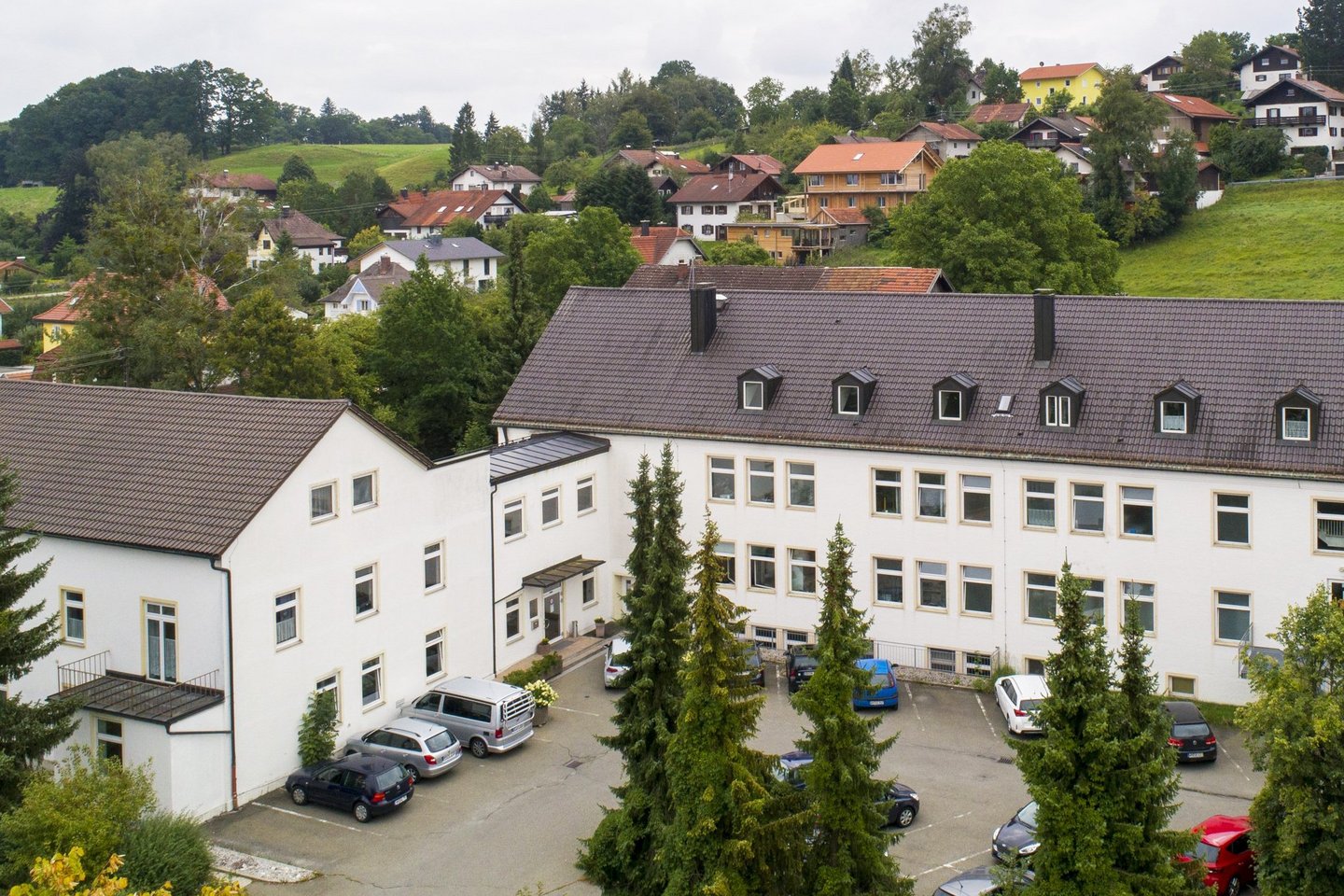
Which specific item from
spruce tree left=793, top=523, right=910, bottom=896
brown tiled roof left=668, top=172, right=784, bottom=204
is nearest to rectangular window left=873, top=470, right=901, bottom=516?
spruce tree left=793, top=523, right=910, bottom=896

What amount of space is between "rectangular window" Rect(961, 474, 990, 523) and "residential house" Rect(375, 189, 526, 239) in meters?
89.3

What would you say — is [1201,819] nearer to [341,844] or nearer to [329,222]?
[341,844]

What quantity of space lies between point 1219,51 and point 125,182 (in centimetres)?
9897

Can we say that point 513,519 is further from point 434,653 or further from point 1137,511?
point 1137,511

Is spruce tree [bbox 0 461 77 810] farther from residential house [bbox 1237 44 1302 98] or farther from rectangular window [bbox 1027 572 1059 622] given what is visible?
residential house [bbox 1237 44 1302 98]

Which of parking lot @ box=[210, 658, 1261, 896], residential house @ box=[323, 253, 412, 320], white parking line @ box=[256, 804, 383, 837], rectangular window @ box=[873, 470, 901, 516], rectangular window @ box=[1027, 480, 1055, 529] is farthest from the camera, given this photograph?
residential house @ box=[323, 253, 412, 320]

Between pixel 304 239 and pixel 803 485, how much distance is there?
88664 mm

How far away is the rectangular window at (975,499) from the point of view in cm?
3441

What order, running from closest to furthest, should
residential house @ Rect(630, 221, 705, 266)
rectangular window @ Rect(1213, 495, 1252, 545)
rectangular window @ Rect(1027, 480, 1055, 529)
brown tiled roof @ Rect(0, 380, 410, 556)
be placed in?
brown tiled roof @ Rect(0, 380, 410, 556)
rectangular window @ Rect(1213, 495, 1252, 545)
rectangular window @ Rect(1027, 480, 1055, 529)
residential house @ Rect(630, 221, 705, 266)

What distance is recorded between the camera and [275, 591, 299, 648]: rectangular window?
2842cm

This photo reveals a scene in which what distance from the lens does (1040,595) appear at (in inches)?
1344

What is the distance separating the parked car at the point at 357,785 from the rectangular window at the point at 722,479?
12770mm

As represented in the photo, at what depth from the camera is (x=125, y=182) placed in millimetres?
55625

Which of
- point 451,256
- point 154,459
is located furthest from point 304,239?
point 154,459
